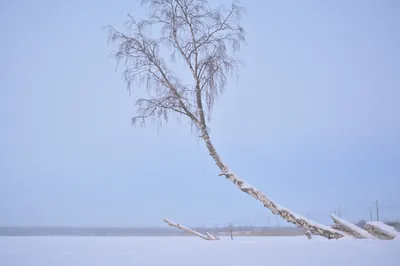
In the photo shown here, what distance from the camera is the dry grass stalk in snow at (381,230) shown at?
6.42 meters

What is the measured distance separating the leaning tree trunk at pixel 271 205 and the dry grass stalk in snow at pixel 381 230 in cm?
67

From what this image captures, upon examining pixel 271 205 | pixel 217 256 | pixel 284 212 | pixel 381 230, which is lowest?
pixel 217 256

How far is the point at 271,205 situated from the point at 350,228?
1716 mm

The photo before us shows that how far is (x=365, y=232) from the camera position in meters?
6.82

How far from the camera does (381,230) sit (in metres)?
6.55

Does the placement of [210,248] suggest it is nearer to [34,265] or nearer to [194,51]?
[34,265]

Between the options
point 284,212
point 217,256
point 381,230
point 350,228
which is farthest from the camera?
point 284,212

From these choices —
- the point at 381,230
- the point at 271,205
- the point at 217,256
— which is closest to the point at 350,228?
the point at 381,230

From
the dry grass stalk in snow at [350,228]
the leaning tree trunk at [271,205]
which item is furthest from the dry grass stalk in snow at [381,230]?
the leaning tree trunk at [271,205]

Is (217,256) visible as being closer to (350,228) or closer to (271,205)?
(350,228)

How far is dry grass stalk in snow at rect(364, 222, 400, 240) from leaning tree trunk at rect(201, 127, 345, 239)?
0.67 m

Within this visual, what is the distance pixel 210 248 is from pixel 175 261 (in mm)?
728

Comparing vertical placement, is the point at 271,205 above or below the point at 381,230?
above

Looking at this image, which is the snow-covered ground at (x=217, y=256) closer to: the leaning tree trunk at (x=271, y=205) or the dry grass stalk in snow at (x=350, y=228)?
the dry grass stalk in snow at (x=350, y=228)
